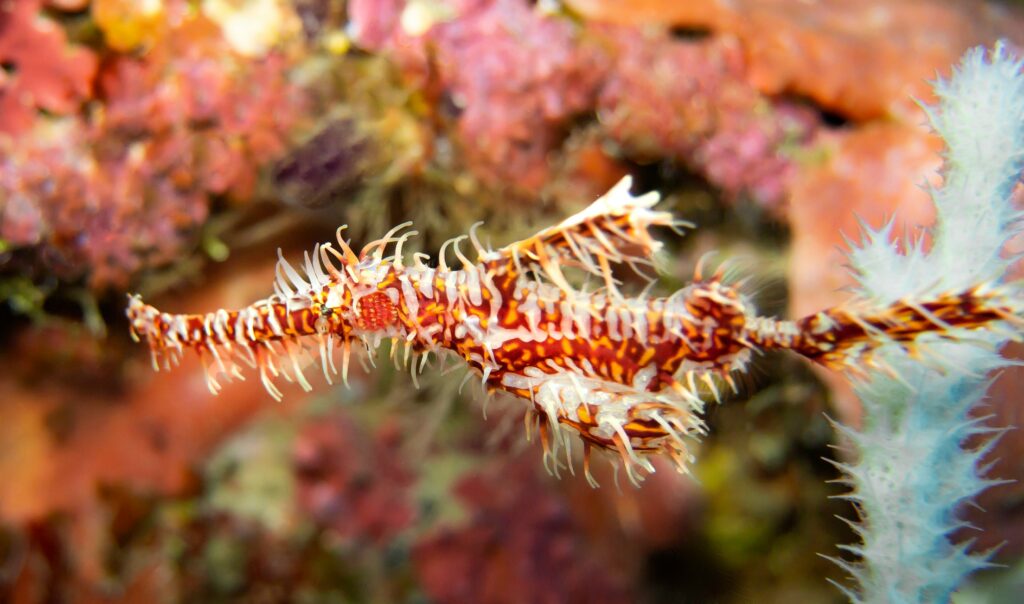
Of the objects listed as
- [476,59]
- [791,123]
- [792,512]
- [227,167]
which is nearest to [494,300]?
[476,59]

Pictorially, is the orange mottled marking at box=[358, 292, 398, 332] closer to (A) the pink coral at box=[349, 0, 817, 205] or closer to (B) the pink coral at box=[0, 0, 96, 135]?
(A) the pink coral at box=[349, 0, 817, 205]

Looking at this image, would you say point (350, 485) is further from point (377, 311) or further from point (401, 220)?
point (377, 311)

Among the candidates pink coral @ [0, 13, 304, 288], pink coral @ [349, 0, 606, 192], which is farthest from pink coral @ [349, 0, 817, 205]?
pink coral @ [0, 13, 304, 288]

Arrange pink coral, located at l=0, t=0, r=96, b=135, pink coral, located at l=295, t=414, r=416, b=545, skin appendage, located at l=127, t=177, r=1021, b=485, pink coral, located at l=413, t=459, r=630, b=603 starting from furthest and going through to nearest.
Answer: pink coral, located at l=295, t=414, r=416, b=545 → pink coral, located at l=413, t=459, r=630, b=603 → pink coral, located at l=0, t=0, r=96, b=135 → skin appendage, located at l=127, t=177, r=1021, b=485

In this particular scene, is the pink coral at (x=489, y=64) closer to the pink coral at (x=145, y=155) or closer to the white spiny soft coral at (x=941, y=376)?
the pink coral at (x=145, y=155)

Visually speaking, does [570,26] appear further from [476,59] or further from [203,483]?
[203,483]

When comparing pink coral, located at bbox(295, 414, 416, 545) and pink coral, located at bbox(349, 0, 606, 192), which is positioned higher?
pink coral, located at bbox(349, 0, 606, 192)
